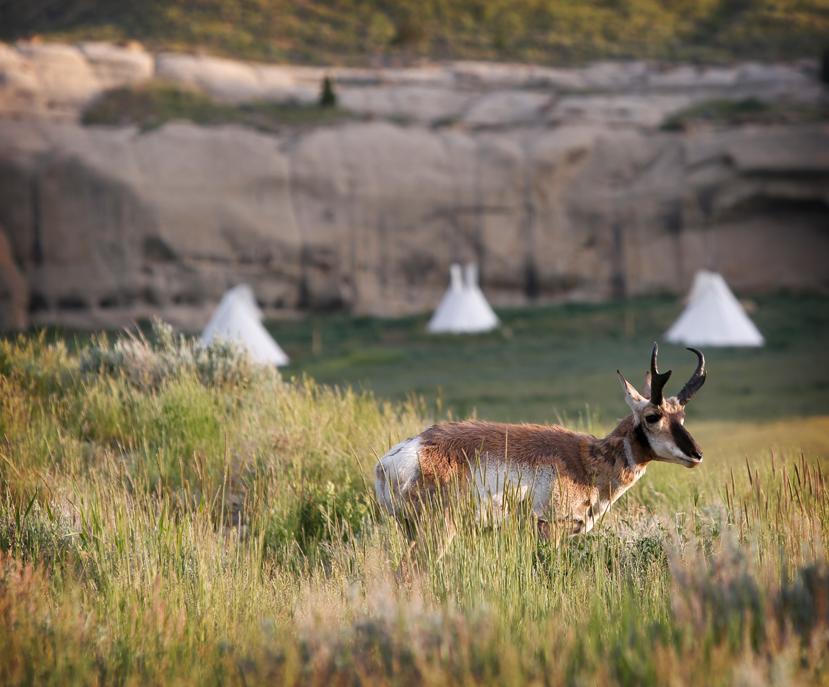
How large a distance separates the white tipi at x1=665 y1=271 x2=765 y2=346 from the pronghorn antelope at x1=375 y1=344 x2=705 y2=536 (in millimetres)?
19231

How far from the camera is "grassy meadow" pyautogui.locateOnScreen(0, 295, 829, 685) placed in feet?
14.1

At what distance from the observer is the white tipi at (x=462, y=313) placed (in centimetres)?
2825

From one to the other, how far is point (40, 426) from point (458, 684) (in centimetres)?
620

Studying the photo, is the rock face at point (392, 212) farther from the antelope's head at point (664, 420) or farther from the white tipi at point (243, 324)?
the antelope's head at point (664, 420)

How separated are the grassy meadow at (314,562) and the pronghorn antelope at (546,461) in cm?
20

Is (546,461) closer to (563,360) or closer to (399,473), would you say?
(399,473)

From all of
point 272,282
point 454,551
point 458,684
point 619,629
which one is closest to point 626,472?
point 454,551

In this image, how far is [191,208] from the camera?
98.9 feet

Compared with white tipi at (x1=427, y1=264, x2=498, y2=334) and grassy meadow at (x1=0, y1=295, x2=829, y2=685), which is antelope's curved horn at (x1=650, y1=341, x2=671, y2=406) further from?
white tipi at (x1=427, y1=264, x2=498, y2=334)

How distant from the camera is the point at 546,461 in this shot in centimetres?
657

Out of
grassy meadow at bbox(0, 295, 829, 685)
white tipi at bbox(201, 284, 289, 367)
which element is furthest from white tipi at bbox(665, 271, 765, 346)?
grassy meadow at bbox(0, 295, 829, 685)

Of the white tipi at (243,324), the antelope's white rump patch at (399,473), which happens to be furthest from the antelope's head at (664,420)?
the white tipi at (243,324)

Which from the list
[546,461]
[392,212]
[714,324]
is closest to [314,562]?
[546,461]

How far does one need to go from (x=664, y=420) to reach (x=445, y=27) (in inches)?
2049
